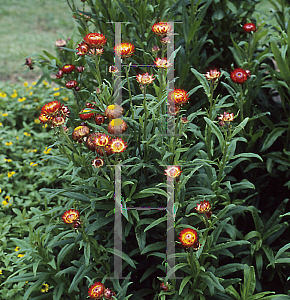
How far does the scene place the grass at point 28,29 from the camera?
604 cm

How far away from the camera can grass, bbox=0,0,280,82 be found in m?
6.04

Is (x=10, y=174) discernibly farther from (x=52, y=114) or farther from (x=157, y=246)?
(x=157, y=246)

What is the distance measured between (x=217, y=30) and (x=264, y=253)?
1.84 meters

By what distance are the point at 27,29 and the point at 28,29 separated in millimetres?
21

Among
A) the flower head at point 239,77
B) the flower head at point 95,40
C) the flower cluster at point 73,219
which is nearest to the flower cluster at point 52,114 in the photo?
the flower head at point 95,40

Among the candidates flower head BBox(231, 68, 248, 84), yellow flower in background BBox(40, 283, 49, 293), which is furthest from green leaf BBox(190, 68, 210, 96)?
yellow flower in background BBox(40, 283, 49, 293)

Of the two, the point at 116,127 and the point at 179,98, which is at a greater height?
the point at 179,98

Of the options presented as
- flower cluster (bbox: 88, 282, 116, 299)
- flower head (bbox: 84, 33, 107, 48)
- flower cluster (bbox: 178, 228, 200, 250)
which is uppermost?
flower head (bbox: 84, 33, 107, 48)

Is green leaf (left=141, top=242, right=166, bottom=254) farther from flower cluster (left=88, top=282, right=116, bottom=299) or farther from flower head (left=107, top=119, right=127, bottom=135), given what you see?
flower head (left=107, top=119, right=127, bottom=135)

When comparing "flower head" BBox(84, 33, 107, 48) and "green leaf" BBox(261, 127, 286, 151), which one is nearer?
"flower head" BBox(84, 33, 107, 48)

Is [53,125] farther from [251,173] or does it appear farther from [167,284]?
[251,173]

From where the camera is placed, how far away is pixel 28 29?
25.5ft

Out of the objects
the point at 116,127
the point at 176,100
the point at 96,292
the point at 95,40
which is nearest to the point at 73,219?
the point at 96,292

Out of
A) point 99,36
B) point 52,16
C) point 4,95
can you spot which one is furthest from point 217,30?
point 52,16
